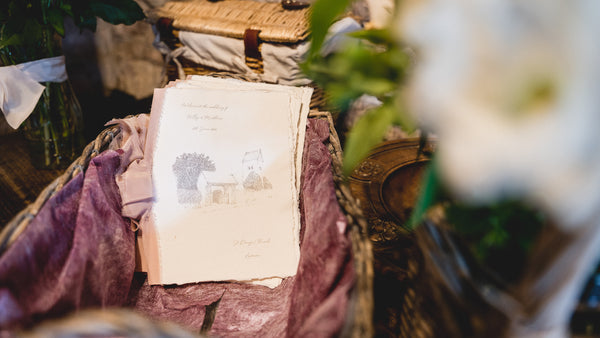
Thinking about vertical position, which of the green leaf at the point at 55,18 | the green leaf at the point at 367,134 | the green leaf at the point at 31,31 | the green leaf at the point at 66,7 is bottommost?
the green leaf at the point at 367,134

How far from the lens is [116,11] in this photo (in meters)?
0.99

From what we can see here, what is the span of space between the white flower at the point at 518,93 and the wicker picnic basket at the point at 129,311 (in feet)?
0.69

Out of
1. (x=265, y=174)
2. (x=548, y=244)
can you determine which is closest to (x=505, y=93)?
(x=548, y=244)

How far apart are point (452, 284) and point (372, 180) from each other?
45 cm

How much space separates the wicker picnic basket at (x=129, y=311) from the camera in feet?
1.24

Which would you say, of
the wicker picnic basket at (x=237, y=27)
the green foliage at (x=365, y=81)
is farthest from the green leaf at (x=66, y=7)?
the green foliage at (x=365, y=81)

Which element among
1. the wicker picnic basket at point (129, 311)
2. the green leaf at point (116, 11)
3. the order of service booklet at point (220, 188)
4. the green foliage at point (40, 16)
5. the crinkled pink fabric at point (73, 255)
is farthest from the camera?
the green leaf at point (116, 11)

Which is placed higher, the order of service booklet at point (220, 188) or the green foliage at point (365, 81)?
the green foliage at point (365, 81)

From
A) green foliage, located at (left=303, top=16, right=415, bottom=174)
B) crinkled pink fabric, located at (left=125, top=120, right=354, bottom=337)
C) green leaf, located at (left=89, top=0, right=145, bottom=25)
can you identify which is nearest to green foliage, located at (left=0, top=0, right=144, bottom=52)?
green leaf, located at (left=89, top=0, right=145, bottom=25)

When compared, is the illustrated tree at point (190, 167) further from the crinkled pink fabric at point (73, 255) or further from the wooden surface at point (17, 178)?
the wooden surface at point (17, 178)

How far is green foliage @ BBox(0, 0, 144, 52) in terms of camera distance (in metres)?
0.84

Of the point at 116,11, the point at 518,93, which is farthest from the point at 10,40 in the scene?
the point at 518,93

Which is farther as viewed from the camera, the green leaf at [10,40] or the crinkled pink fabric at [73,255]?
the green leaf at [10,40]

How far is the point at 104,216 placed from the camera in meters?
0.66
